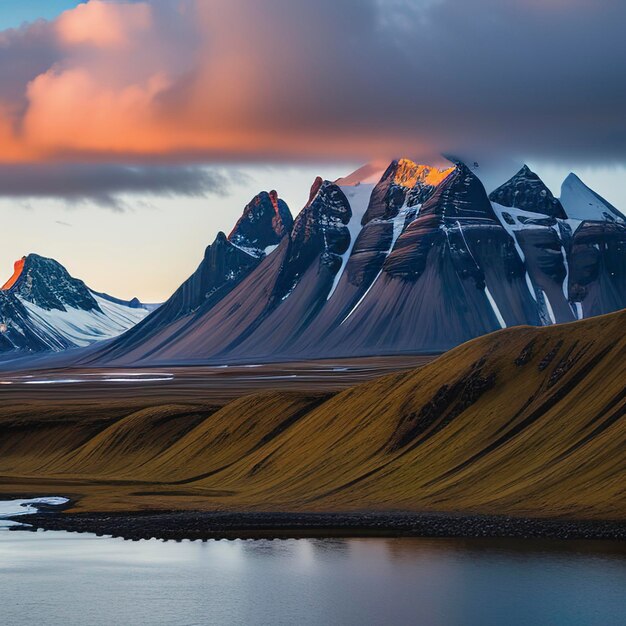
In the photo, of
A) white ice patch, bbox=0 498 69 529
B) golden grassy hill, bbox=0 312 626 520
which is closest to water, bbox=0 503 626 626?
golden grassy hill, bbox=0 312 626 520

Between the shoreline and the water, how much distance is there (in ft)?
14.1

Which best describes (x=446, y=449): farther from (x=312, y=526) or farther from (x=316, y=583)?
(x=316, y=583)

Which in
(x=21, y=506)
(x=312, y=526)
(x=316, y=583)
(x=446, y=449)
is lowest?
(x=316, y=583)

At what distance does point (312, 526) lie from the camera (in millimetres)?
130375

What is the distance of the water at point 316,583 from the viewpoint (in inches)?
3383

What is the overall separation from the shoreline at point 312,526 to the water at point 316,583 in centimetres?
430

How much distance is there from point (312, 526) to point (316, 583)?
107 ft

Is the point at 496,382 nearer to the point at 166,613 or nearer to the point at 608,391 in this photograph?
the point at 608,391

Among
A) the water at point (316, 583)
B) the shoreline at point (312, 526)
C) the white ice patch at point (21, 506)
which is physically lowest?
the water at point (316, 583)

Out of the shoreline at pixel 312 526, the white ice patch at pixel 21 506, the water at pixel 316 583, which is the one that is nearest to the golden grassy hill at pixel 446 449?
the white ice patch at pixel 21 506

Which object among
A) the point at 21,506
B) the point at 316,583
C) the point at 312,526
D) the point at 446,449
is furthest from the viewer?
the point at 446,449

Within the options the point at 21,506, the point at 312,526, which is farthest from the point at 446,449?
the point at 21,506

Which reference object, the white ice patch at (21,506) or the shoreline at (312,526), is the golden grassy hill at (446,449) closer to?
the white ice patch at (21,506)

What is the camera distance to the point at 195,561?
363ft
